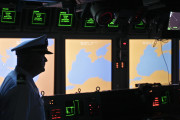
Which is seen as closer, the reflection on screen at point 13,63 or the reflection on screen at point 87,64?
the reflection on screen at point 13,63

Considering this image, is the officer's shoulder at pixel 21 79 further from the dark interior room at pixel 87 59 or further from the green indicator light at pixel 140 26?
the green indicator light at pixel 140 26

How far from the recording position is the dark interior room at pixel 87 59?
1.97 m

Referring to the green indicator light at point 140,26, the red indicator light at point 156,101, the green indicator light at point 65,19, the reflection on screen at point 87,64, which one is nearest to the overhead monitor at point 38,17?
the green indicator light at point 65,19

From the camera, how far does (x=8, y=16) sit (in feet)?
14.1

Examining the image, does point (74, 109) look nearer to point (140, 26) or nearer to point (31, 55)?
point (31, 55)

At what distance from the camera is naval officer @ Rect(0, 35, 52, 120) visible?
5.70ft

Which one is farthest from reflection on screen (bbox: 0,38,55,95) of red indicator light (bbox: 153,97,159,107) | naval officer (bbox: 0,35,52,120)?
naval officer (bbox: 0,35,52,120)

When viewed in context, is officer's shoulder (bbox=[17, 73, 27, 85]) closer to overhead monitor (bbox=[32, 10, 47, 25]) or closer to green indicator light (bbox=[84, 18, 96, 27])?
overhead monitor (bbox=[32, 10, 47, 25])

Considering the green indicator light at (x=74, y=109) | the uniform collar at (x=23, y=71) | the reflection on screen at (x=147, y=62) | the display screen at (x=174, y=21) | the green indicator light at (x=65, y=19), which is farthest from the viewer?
the reflection on screen at (x=147, y=62)

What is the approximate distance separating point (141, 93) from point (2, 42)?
8.00ft

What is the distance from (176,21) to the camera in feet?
12.9

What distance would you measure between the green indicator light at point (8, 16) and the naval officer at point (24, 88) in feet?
7.91

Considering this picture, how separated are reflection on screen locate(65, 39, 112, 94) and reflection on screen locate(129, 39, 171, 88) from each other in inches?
19.4

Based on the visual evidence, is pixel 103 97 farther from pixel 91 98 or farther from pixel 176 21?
pixel 176 21
